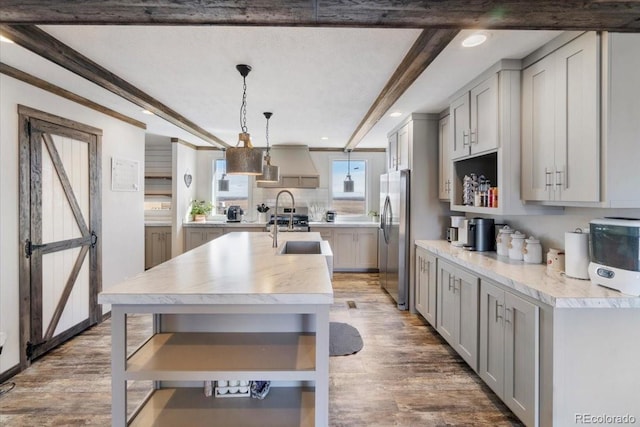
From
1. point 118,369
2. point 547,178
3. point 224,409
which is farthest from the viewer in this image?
point 547,178

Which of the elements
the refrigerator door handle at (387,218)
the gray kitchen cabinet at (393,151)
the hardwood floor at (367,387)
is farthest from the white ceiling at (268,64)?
the hardwood floor at (367,387)

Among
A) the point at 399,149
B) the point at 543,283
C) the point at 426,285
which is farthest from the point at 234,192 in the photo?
the point at 543,283

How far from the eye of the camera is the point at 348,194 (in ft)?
22.2

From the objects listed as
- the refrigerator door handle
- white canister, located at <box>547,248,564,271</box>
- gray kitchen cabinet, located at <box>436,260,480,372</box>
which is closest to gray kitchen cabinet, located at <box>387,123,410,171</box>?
the refrigerator door handle

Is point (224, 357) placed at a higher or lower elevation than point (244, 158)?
lower

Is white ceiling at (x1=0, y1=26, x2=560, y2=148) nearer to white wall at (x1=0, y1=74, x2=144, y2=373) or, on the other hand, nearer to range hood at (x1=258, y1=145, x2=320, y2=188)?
white wall at (x1=0, y1=74, x2=144, y2=373)

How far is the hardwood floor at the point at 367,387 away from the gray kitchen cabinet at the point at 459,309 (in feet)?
0.59

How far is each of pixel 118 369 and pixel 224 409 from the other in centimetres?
57

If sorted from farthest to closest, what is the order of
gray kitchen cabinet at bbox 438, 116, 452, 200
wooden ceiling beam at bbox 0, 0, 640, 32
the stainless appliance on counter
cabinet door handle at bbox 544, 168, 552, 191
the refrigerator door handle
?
the stainless appliance on counter
the refrigerator door handle
gray kitchen cabinet at bbox 438, 116, 452, 200
cabinet door handle at bbox 544, 168, 552, 191
wooden ceiling beam at bbox 0, 0, 640, 32

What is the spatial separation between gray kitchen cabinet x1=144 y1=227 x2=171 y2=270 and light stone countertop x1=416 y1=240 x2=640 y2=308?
5126mm

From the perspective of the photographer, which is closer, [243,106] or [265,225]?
[243,106]

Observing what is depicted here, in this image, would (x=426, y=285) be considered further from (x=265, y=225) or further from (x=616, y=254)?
(x=265, y=225)

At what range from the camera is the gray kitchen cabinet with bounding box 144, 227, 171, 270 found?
6164mm

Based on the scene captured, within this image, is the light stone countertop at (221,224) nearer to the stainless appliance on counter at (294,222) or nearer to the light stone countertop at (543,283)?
the stainless appliance on counter at (294,222)
